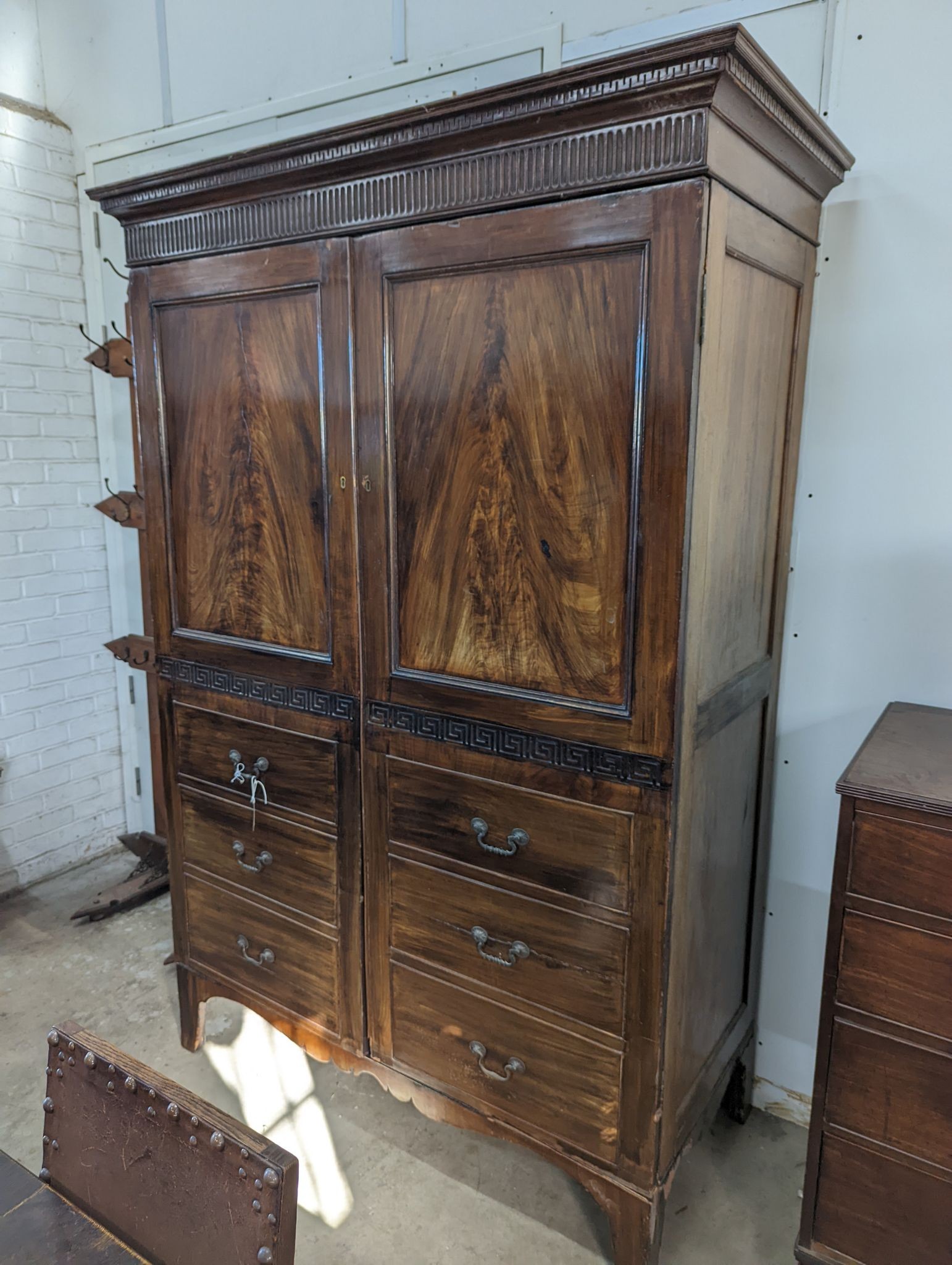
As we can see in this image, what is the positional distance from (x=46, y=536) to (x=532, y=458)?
2062mm

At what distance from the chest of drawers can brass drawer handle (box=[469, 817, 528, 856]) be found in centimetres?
49

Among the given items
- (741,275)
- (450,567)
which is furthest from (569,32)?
(450,567)

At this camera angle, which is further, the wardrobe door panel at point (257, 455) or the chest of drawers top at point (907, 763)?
the wardrobe door panel at point (257, 455)

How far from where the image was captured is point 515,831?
146cm

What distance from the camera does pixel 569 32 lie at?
5.88 ft

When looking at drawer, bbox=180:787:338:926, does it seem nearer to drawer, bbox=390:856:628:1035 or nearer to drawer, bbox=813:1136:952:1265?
drawer, bbox=390:856:628:1035

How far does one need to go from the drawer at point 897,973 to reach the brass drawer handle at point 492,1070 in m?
0.57

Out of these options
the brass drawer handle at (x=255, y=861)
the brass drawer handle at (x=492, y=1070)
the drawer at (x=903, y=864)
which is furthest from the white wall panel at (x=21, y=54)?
the drawer at (x=903, y=864)

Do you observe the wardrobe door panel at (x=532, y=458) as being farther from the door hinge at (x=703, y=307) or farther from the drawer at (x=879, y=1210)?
the drawer at (x=879, y=1210)

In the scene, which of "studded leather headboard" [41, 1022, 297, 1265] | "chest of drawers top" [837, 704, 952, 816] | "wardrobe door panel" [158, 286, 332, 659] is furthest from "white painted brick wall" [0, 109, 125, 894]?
"chest of drawers top" [837, 704, 952, 816]

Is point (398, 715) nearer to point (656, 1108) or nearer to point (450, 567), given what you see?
point (450, 567)

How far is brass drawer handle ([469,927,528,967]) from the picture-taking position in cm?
149

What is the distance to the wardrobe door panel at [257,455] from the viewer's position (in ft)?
5.10

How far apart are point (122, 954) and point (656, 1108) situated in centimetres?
171
